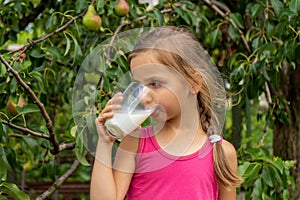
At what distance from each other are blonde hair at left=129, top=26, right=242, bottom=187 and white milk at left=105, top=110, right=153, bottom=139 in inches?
6.0

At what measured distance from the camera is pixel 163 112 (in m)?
1.51

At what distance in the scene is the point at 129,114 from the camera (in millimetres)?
1441

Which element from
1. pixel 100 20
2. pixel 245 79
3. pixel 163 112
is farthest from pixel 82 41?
pixel 163 112

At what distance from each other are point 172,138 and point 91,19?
0.96 meters

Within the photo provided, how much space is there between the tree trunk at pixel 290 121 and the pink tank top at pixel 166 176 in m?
1.35

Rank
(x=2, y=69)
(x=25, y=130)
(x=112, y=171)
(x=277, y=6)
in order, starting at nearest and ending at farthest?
(x=112, y=171) → (x=2, y=69) → (x=25, y=130) → (x=277, y=6)

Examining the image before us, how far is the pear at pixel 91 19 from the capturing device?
245 cm

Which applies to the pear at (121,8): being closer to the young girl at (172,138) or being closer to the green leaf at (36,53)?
the green leaf at (36,53)

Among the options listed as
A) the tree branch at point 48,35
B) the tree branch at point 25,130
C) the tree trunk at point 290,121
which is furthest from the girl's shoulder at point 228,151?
the tree trunk at point 290,121

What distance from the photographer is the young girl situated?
1513 mm

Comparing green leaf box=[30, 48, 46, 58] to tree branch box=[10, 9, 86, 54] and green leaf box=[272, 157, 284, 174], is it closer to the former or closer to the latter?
tree branch box=[10, 9, 86, 54]

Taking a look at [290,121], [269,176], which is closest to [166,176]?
[269,176]

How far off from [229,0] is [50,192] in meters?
1.25

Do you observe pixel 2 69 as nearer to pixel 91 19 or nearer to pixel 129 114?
pixel 91 19
